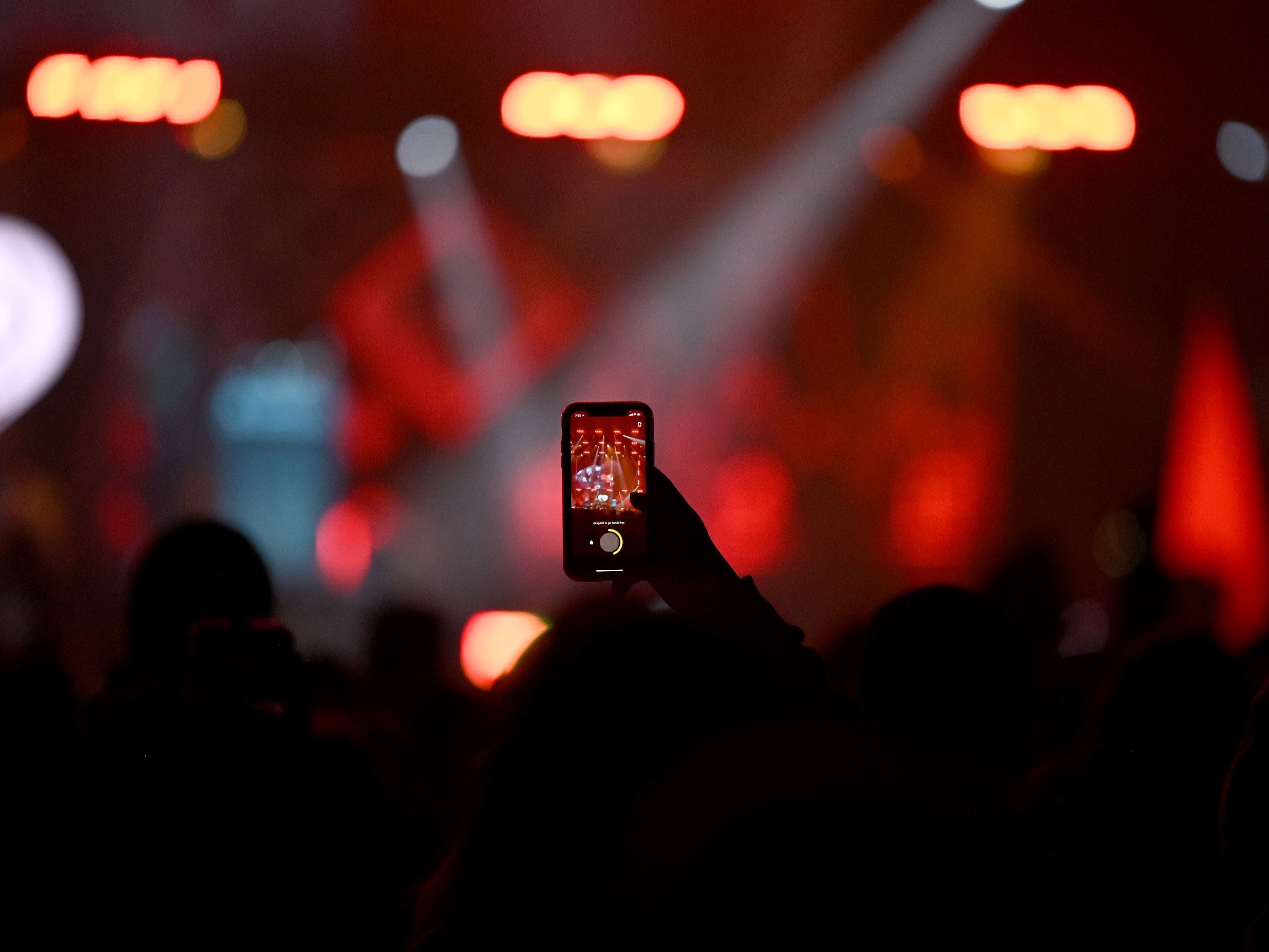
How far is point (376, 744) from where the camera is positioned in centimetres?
189

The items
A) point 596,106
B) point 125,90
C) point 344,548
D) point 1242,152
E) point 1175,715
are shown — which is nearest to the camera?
point 1175,715

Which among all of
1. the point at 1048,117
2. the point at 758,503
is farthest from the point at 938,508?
the point at 1048,117

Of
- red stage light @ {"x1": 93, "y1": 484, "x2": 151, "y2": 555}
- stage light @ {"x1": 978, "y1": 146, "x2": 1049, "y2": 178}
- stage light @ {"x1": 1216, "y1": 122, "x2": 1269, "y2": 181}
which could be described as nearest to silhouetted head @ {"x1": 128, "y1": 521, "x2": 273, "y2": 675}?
stage light @ {"x1": 978, "y1": 146, "x2": 1049, "y2": 178}

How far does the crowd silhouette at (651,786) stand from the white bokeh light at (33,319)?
5.81 metres

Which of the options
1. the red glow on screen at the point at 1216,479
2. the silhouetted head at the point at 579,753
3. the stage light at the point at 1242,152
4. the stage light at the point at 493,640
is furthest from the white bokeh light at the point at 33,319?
the silhouetted head at the point at 579,753

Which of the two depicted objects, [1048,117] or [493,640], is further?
[493,640]

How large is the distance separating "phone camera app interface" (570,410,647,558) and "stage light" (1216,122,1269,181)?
5.83 metres

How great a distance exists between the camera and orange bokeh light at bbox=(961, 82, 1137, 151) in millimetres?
5309

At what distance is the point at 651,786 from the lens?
2.56 ft

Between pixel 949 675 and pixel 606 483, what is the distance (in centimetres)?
57

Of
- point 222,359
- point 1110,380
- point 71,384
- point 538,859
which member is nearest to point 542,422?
point 222,359

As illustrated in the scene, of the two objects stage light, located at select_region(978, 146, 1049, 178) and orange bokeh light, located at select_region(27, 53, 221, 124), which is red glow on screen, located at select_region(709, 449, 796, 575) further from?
orange bokeh light, located at select_region(27, 53, 221, 124)

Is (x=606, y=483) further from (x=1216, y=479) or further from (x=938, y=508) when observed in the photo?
(x=1216, y=479)

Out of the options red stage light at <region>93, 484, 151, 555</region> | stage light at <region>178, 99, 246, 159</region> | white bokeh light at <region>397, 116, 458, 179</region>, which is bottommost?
red stage light at <region>93, 484, 151, 555</region>
